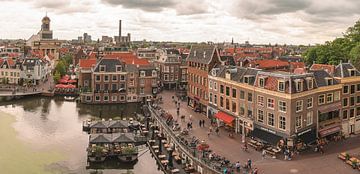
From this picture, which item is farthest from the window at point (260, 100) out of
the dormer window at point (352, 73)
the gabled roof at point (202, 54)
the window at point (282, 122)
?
the gabled roof at point (202, 54)

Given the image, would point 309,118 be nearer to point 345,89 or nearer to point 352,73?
point 345,89

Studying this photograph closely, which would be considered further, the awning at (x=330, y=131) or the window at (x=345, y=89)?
the window at (x=345, y=89)

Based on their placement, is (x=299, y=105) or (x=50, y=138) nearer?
(x=299, y=105)

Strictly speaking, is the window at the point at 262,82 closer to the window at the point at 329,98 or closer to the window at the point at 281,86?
the window at the point at 281,86

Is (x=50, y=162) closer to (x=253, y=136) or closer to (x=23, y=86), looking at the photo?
(x=253, y=136)

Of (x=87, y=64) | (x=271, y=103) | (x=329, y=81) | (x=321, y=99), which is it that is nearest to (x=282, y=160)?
(x=271, y=103)

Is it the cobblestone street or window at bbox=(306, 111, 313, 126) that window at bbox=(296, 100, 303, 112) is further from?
the cobblestone street

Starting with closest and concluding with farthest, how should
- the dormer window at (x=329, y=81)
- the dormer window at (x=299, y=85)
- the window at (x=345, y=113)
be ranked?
the dormer window at (x=299, y=85) < the dormer window at (x=329, y=81) < the window at (x=345, y=113)
